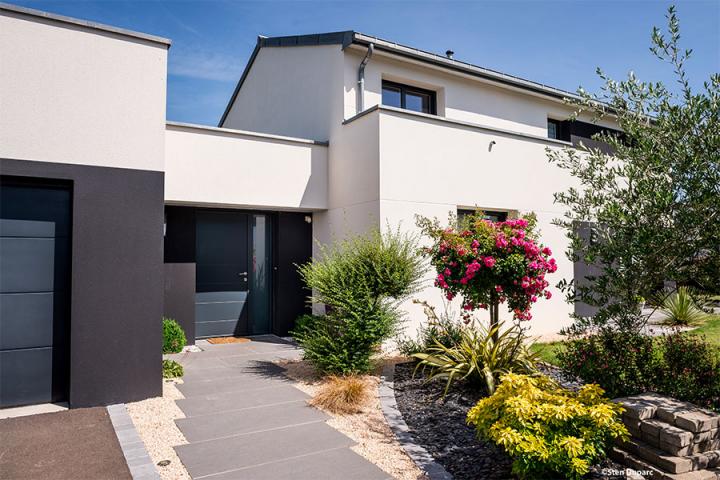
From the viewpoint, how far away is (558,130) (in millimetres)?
15258

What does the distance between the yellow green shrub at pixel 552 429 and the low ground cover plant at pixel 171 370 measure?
5.02 meters

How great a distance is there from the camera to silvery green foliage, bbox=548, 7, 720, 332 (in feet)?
13.2

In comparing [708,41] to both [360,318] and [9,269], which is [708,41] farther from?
[9,269]

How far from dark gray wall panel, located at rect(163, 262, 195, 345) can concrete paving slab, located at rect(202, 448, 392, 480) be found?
603 centimetres

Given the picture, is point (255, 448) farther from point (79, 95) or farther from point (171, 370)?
point (79, 95)

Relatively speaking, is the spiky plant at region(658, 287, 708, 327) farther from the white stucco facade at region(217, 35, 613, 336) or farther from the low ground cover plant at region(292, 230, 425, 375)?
the low ground cover plant at region(292, 230, 425, 375)

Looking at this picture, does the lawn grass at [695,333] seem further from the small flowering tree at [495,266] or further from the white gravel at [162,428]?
the white gravel at [162,428]

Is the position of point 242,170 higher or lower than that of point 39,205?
higher

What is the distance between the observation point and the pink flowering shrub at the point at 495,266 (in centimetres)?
680

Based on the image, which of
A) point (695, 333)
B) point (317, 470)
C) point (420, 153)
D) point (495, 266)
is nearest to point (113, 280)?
point (317, 470)

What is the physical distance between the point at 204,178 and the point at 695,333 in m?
9.38

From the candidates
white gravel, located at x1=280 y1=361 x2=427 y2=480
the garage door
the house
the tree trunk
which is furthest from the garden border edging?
the garage door

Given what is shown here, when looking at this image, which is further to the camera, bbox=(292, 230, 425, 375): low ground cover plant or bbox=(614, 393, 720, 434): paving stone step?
bbox=(292, 230, 425, 375): low ground cover plant

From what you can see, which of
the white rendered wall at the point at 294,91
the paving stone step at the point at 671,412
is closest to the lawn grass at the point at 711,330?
the paving stone step at the point at 671,412
